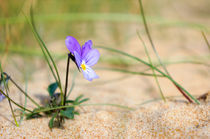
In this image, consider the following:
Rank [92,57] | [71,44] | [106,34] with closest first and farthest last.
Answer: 1. [71,44]
2. [92,57]
3. [106,34]

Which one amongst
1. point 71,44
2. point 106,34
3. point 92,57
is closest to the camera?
point 71,44

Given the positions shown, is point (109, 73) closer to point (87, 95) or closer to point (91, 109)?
point (87, 95)

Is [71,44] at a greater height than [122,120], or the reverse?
[71,44]

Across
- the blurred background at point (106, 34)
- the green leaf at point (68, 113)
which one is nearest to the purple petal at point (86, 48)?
the green leaf at point (68, 113)

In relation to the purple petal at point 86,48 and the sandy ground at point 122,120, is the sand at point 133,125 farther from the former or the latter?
the purple petal at point 86,48

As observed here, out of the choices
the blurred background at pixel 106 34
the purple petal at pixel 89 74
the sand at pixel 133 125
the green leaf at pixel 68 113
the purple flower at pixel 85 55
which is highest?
the blurred background at pixel 106 34

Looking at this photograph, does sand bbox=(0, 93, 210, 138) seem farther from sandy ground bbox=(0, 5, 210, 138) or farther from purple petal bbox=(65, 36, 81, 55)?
purple petal bbox=(65, 36, 81, 55)

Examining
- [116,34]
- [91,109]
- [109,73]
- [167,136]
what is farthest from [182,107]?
[116,34]

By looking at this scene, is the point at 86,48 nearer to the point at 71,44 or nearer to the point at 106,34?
the point at 71,44

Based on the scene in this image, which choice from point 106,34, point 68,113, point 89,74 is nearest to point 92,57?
point 89,74
